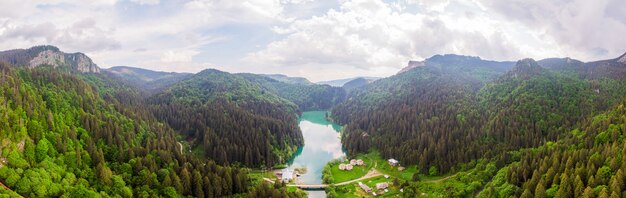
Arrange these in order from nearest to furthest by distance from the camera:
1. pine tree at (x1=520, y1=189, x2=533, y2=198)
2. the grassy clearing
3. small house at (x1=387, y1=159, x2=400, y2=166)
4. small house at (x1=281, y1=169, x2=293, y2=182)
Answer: pine tree at (x1=520, y1=189, x2=533, y2=198) → the grassy clearing → small house at (x1=281, y1=169, x2=293, y2=182) → small house at (x1=387, y1=159, x2=400, y2=166)

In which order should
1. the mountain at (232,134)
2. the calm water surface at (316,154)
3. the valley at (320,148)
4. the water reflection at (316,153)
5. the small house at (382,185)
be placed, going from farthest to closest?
the mountain at (232,134)
the water reflection at (316,153)
the calm water surface at (316,154)
the small house at (382,185)
the valley at (320,148)

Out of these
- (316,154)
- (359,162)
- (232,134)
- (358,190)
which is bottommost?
(316,154)

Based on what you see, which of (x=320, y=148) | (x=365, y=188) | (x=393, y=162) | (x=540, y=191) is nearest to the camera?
(x=540, y=191)

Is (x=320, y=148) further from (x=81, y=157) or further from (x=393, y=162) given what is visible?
(x=81, y=157)

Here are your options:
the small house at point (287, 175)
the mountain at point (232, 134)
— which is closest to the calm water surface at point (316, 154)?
the small house at point (287, 175)

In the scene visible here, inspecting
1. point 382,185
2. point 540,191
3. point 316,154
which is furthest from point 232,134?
point 540,191

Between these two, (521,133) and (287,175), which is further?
(521,133)

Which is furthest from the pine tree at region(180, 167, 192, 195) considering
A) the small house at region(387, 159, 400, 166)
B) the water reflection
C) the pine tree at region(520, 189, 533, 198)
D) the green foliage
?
the pine tree at region(520, 189, 533, 198)

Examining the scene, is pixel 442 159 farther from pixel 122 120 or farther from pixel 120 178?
pixel 122 120

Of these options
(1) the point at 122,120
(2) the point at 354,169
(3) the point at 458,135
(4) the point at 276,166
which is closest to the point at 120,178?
(1) the point at 122,120

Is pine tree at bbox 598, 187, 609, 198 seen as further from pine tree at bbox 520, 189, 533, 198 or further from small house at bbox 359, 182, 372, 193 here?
small house at bbox 359, 182, 372, 193

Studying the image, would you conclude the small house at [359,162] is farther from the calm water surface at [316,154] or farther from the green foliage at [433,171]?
the green foliage at [433,171]
